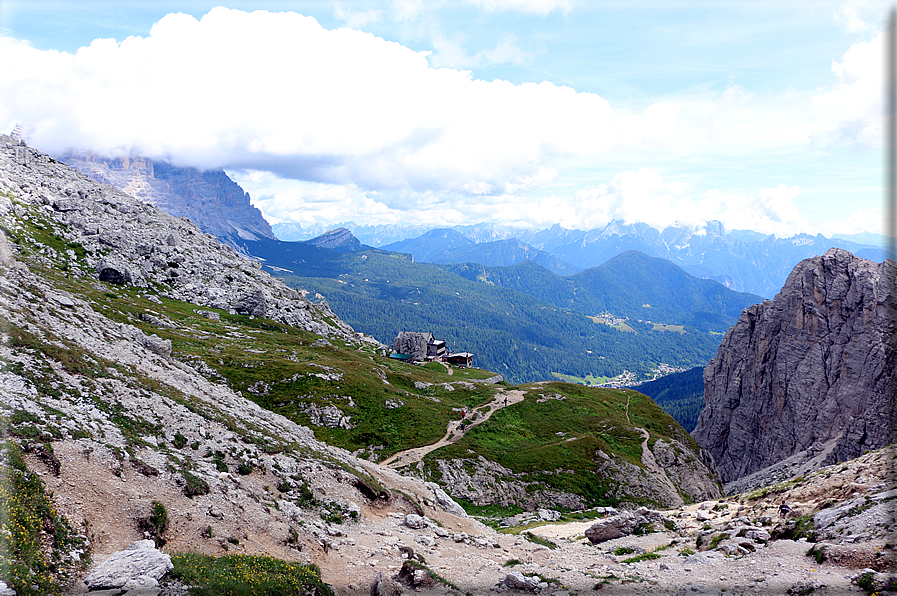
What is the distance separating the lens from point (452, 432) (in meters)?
64.8

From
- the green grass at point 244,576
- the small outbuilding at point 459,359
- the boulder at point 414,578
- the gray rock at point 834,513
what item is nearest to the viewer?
the green grass at point 244,576

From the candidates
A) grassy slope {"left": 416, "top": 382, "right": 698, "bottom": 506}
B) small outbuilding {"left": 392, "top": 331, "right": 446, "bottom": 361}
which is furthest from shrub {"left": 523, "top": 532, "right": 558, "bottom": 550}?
small outbuilding {"left": 392, "top": 331, "right": 446, "bottom": 361}

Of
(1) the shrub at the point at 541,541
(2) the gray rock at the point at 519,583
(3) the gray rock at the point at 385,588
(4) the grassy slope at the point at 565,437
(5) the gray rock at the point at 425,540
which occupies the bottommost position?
(4) the grassy slope at the point at 565,437

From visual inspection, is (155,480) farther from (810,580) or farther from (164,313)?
(164,313)

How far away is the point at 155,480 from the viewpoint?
66.7 ft

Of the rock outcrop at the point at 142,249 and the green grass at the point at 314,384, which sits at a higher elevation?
the rock outcrop at the point at 142,249

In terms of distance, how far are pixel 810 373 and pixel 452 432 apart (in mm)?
101988

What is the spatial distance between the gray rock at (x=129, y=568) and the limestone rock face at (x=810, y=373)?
401ft

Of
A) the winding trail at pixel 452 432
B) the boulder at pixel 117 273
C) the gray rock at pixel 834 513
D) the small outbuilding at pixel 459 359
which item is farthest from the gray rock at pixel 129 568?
the small outbuilding at pixel 459 359

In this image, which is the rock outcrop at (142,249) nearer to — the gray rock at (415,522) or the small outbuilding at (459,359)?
the small outbuilding at (459,359)

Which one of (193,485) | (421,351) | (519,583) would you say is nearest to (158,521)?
(193,485)

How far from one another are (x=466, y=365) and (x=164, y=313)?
249 ft

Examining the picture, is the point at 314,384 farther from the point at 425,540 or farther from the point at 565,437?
the point at 425,540

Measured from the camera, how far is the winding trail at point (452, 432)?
55.3 metres
